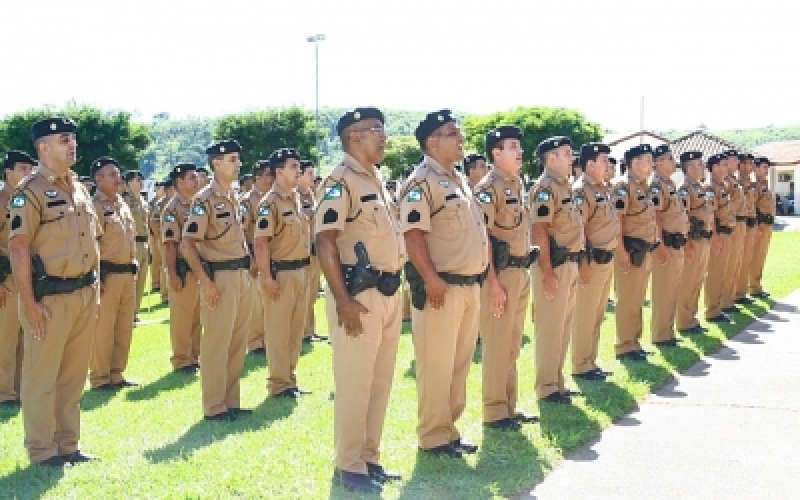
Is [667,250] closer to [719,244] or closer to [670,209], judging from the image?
[670,209]

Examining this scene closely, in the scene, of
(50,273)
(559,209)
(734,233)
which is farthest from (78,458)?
(734,233)

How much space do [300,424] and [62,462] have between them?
1644 millimetres

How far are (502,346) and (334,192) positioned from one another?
2000mm

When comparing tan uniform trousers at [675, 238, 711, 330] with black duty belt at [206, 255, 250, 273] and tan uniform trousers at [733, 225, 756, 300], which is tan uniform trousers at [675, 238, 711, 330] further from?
black duty belt at [206, 255, 250, 273]

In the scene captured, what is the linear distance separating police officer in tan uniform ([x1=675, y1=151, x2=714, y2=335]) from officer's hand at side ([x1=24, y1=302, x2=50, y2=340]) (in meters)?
Result: 6.96

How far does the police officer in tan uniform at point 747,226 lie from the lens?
477 inches

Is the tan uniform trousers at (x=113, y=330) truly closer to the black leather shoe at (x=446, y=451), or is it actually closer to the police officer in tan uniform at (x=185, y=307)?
the police officer in tan uniform at (x=185, y=307)

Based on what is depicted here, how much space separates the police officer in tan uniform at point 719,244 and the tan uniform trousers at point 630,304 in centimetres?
266

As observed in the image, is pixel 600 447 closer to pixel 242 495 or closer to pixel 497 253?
pixel 497 253

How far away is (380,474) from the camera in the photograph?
4.99 m

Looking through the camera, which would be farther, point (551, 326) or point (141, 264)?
point (141, 264)

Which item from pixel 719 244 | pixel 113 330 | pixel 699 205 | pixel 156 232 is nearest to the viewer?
pixel 113 330

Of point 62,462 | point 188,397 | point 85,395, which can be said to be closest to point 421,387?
point 62,462

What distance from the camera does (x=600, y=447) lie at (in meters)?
5.64
